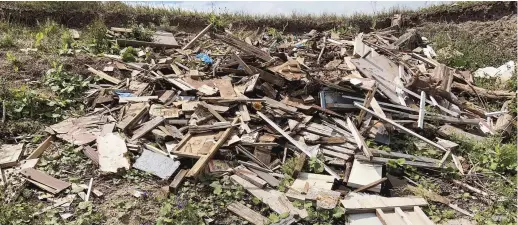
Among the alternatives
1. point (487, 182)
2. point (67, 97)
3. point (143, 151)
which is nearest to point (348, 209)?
point (487, 182)

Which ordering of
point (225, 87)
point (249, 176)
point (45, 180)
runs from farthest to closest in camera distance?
point (225, 87)
point (249, 176)
point (45, 180)

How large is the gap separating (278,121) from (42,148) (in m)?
3.73

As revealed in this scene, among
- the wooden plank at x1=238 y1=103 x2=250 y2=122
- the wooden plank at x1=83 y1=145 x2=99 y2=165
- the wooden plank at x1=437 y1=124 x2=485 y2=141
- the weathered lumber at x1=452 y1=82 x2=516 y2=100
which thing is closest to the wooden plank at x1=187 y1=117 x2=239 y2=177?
the wooden plank at x1=238 y1=103 x2=250 y2=122

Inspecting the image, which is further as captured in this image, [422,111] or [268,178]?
[422,111]

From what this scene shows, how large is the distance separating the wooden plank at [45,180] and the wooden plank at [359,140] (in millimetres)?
4235

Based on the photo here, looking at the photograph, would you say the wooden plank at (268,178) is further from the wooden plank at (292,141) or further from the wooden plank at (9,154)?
the wooden plank at (9,154)

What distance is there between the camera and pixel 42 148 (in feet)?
20.1

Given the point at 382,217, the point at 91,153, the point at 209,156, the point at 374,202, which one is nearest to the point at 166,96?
the point at 91,153

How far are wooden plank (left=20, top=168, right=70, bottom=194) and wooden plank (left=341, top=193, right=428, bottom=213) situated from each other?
3801 millimetres

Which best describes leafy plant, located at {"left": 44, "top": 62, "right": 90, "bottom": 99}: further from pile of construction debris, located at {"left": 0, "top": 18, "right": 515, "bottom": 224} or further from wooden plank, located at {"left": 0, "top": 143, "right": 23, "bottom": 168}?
wooden plank, located at {"left": 0, "top": 143, "right": 23, "bottom": 168}

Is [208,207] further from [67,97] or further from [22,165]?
[67,97]

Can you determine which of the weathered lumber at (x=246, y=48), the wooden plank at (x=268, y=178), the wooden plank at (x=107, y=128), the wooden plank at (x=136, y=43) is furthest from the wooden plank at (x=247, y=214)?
the wooden plank at (x=136, y=43)

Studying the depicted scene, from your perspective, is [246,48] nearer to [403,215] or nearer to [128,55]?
[128,55]

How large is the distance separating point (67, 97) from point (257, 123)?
146 inches
